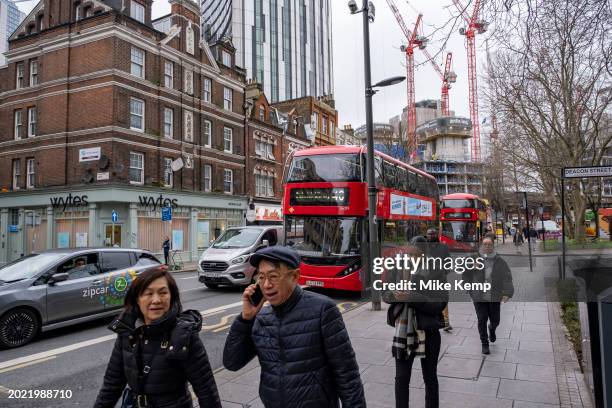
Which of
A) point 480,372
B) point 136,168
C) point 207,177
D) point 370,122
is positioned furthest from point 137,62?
point 480,372

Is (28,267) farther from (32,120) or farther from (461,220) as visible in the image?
(461,220)

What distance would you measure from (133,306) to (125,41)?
24.7 metres

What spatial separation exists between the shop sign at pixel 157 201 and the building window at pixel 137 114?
4.15 m

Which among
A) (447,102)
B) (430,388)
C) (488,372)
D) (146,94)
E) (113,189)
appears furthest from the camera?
(447,102)

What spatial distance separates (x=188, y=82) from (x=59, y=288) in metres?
22.5

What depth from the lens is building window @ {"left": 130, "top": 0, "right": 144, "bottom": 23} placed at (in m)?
25.2

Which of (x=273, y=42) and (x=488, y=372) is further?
(x=273, y=42)

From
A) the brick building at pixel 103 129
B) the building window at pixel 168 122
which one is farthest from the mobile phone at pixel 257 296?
the building window at pixel 168 122

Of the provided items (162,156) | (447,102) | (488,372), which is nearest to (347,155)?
(488,372)

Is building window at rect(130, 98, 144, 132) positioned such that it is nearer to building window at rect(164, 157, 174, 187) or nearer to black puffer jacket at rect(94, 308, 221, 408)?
building window at rect(164, 157, 174, 187)

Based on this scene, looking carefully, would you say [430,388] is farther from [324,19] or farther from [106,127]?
[324,19]

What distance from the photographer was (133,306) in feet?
8.71

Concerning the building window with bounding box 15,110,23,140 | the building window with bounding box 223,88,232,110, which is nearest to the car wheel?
the building window with bounding box 15,110,23,140

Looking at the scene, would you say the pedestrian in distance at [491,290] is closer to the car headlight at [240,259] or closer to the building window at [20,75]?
the car headlight at [240,259]
